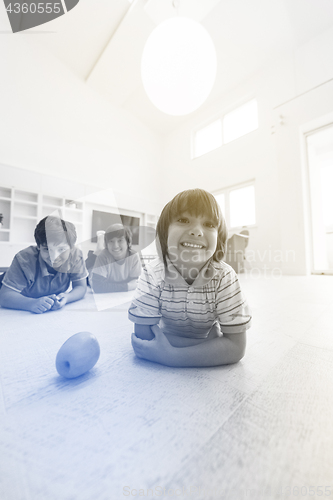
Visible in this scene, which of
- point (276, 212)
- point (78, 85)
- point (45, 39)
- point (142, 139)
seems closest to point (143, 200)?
point (142, 139)

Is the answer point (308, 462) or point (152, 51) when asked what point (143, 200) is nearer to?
point (152, 51)

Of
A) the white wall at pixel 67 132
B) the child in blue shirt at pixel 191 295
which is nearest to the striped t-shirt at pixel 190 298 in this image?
the child in blue shirt at pixel 191 295

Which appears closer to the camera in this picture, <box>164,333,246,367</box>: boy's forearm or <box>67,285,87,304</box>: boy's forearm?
<box>164,333,246,367</box>: boy's forearm

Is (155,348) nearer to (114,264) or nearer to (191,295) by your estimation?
(191,295)

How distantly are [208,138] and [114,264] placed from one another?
3.85 m

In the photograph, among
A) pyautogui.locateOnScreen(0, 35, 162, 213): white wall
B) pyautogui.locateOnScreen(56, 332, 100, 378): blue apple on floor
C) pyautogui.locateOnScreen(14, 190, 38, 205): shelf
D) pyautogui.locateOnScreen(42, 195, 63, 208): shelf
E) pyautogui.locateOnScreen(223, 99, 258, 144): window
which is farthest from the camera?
pyautogui.locateOnScreen(223, 99, 258, 144): window

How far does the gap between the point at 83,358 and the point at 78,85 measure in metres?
4.78

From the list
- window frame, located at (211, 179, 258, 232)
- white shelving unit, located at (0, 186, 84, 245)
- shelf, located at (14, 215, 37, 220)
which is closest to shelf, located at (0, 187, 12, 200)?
white shelving unit, located at (0, 186, 84, 245)

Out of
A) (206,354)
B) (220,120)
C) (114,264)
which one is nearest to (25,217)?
(114,264)

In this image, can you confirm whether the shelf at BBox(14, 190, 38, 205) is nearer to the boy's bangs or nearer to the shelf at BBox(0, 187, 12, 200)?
the shelf at BBox(0, 187, 12, 200)

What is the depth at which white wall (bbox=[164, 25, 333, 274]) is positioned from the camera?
2781mm

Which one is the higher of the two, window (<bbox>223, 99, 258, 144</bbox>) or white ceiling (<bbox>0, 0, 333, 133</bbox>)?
white ceiling (<bbox>0, 0, 333, 133</bbox>)

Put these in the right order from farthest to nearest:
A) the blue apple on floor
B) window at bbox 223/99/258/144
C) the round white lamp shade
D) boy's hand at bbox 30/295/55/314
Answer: window at bbox 223/99/258/144, the round white lamp shade, boy's hand at bbox 30/295/55/314, the blue apple on floor

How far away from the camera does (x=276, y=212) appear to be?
10.6ft
